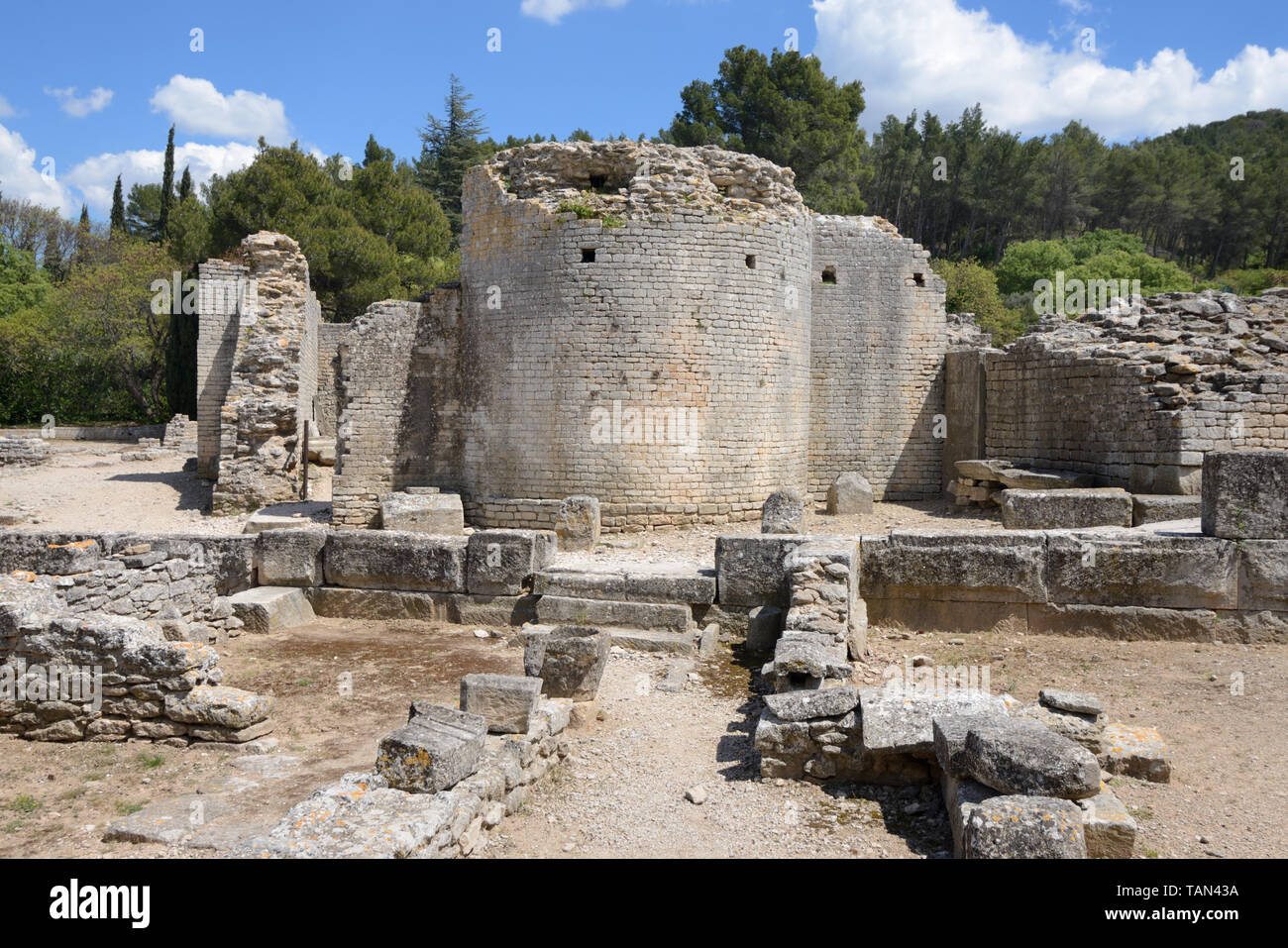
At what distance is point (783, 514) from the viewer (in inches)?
420

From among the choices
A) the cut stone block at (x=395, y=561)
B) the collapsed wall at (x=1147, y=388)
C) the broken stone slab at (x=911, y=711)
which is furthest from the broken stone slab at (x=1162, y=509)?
the cut stone block at (x=395, y=561)

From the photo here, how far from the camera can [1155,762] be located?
4930mm

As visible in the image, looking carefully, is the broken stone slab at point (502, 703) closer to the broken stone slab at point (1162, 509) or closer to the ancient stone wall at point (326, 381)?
the broken stone slab at point (1162, 509)

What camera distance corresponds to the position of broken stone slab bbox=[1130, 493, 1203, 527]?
9812mm

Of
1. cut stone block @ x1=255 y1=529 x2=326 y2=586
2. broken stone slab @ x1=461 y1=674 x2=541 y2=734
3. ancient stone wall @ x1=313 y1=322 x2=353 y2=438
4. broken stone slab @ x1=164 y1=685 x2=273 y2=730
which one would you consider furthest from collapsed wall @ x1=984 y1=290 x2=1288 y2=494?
ancient stone wall @ x1=313 y1=322 x2=353 y2=438

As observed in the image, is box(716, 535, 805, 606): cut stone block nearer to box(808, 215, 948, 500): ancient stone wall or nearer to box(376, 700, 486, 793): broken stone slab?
box(376, 700, 486, 793): broken stone slab

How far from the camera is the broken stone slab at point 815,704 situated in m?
5.25

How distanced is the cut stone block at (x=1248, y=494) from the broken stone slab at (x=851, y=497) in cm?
727

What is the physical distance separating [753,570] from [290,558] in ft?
15.9

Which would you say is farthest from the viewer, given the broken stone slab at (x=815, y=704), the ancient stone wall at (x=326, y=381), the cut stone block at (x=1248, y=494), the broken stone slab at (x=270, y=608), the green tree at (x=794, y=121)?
the green tree at (x=794, y=121)

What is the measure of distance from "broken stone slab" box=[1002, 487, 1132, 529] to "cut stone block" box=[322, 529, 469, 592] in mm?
6108

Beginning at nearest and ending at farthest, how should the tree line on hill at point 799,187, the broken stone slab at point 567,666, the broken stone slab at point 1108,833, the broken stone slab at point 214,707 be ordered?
the broken stone slab at point 1108,833 < the broken stone slab at point 214,707 < the broken stone slab at point 567,666 < the tree line on hill at point 799,187

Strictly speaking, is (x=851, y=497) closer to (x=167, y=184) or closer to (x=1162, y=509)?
(x=1162, y=509)

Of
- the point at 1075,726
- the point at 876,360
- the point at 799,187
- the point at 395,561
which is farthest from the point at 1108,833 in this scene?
the point at 799,187
